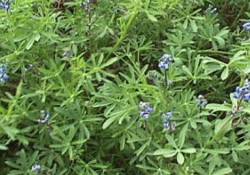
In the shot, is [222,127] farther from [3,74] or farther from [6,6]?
[6,6]

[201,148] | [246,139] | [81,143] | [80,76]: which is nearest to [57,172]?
[81,143]

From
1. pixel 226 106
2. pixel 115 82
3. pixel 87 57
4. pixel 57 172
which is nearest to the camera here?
pixel 226 106

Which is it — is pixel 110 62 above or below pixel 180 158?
above

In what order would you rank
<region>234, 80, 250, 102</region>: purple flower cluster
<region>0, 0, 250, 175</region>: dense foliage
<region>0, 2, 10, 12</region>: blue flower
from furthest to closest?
1. <region>0, 2, 10, 12</region>: blue flower
2. <region>0, 0, 250, 175</region>: dense foliage
3. <region>234, 80, 250, 102</region>: purple flower cluster

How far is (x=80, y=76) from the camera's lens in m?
1.88

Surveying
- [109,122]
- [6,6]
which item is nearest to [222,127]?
[109,122]

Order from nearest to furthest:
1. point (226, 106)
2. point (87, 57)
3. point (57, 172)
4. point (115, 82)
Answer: point (226, 106)
point (57, 172)
point (115, 82)
point (87, 57)

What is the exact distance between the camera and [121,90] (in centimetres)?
184

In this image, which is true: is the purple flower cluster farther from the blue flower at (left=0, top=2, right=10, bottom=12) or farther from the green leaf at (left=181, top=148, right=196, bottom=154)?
the blue flower at (left=0, top=2, right=10, bottom=12)

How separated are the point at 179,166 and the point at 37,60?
0.57 metres

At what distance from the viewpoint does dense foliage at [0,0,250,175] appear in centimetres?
175

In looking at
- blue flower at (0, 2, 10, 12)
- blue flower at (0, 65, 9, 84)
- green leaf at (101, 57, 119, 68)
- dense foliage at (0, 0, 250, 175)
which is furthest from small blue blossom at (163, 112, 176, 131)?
blue flower at (0, 2, 10, 12)

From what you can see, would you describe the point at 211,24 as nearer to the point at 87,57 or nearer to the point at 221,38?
the point at 221,38

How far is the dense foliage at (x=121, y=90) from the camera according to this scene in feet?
5.75
